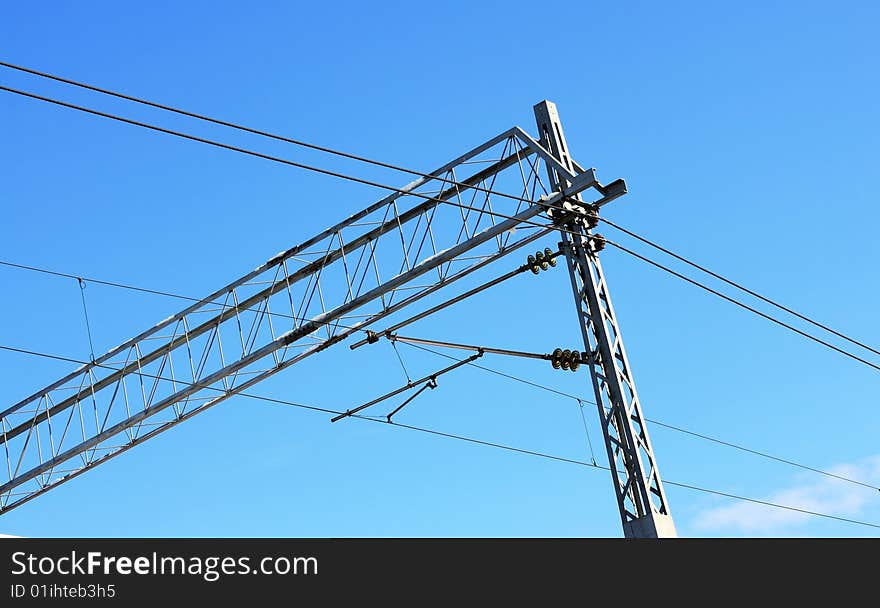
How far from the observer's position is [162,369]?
69.5 ft

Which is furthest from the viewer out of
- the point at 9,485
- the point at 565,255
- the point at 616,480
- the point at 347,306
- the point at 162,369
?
the point at 9,485

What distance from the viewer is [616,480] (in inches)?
639

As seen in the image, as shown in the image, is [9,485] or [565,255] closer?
[565,255]
